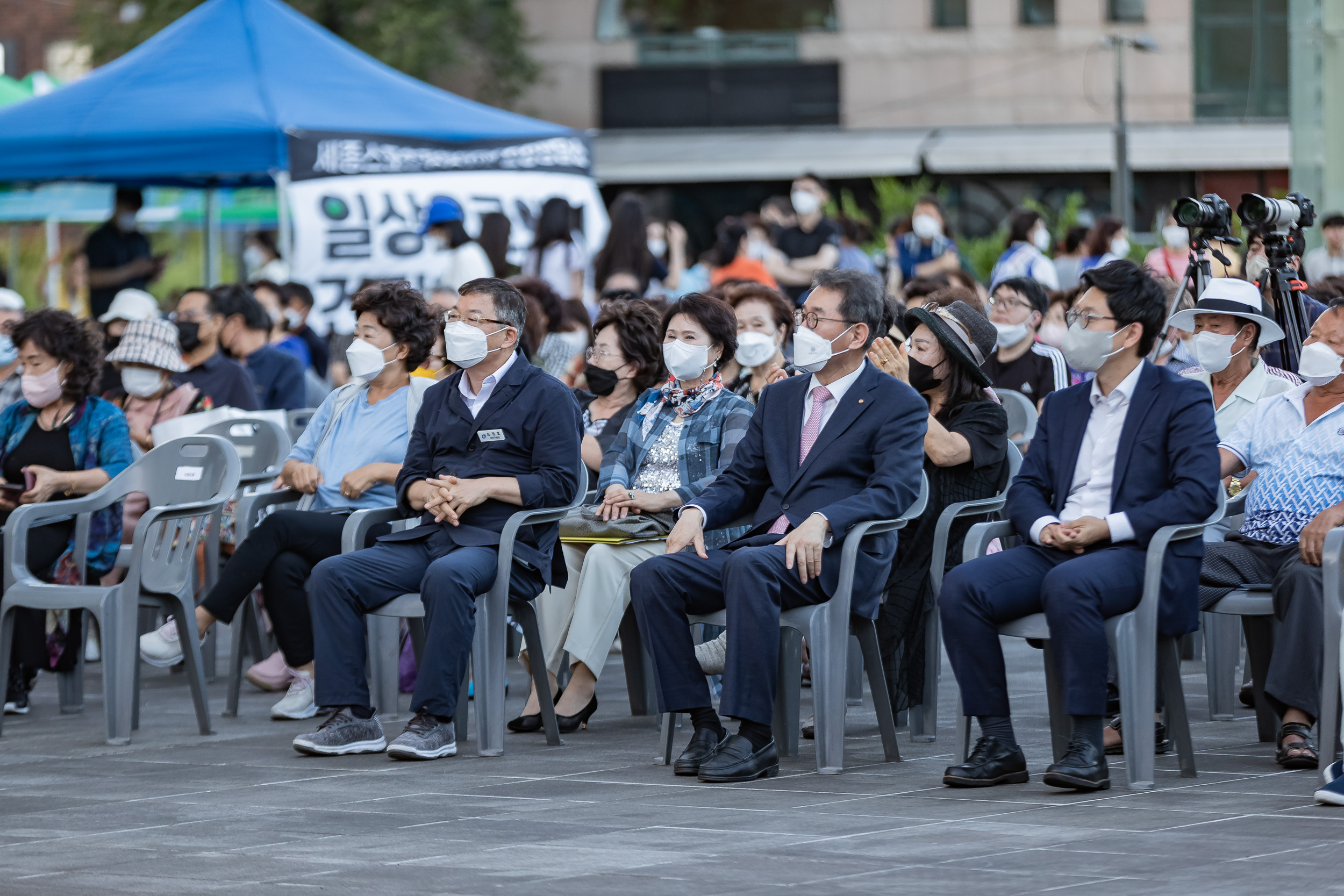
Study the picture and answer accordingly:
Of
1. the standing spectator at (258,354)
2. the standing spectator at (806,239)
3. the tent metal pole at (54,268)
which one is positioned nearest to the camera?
the standing spectator at (258,354)

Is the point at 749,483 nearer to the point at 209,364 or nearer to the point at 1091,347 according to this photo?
the point at 1091,347

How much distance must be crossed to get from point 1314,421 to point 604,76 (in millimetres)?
29360

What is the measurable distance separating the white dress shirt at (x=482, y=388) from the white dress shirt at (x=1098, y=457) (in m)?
2.09

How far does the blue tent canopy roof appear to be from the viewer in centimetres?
1257

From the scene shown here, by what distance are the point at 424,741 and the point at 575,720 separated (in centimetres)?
82

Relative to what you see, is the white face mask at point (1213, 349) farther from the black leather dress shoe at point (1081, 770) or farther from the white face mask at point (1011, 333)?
the white face mask at point (1011, 333)

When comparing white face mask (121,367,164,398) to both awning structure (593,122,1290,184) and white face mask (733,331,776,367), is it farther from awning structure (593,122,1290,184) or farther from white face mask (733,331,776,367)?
awning structure (593,122,1290,184)

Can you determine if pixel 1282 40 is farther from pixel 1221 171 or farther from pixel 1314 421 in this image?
pixel 1314 421

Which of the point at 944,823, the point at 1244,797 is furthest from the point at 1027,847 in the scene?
the point at 1244,797

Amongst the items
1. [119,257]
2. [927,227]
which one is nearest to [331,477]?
[119,257]

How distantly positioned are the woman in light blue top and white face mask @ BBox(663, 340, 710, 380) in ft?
3.44

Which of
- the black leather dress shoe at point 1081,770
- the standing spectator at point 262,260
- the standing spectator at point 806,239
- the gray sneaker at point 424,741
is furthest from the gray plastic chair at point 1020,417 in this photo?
the standing spectator at point 262,260

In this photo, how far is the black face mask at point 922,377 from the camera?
23.4 ft

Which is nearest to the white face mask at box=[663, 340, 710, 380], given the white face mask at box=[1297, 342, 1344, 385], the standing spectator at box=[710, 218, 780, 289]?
the white face mask at box=[1297, 342, 1344, 385]
